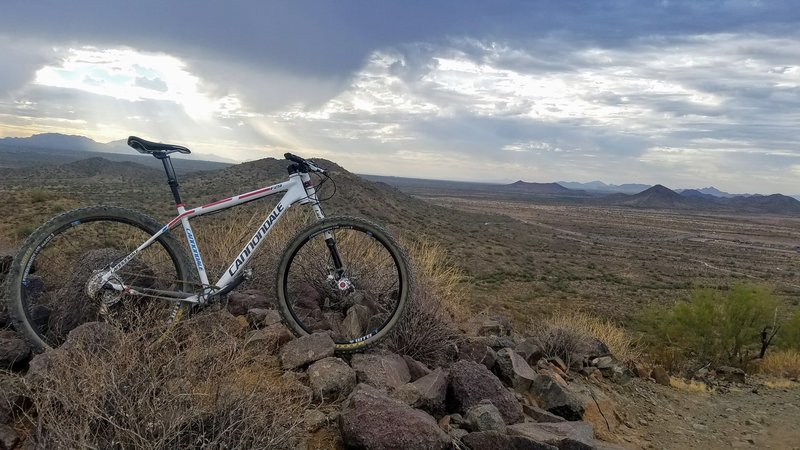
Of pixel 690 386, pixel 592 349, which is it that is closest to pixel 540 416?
pixel 592 349

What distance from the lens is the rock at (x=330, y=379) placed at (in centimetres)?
371

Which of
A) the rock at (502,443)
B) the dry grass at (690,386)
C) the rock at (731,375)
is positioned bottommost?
the rock at (731,375)

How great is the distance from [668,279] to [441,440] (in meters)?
60.9

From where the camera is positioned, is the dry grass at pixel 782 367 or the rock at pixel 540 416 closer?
the rock at pixel 540 416

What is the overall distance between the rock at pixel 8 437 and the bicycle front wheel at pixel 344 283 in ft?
6.62

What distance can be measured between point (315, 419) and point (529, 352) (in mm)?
3881

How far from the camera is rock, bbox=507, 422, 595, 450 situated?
11.6ft

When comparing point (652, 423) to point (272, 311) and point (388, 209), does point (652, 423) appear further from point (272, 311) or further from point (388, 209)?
point (388, 209)

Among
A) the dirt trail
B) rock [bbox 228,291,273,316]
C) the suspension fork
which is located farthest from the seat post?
the dirt trail

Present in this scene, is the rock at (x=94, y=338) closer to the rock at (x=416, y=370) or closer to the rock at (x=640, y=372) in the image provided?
the rock at (x=416, y=370)

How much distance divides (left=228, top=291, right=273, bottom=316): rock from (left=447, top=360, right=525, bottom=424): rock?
209cm

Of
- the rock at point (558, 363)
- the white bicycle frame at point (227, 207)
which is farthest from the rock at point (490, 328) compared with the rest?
the white bicycle frame at point (227, 207)

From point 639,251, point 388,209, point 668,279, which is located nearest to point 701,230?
point 639,251

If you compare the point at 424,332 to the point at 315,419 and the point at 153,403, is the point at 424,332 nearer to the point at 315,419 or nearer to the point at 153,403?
the point at 315,419
